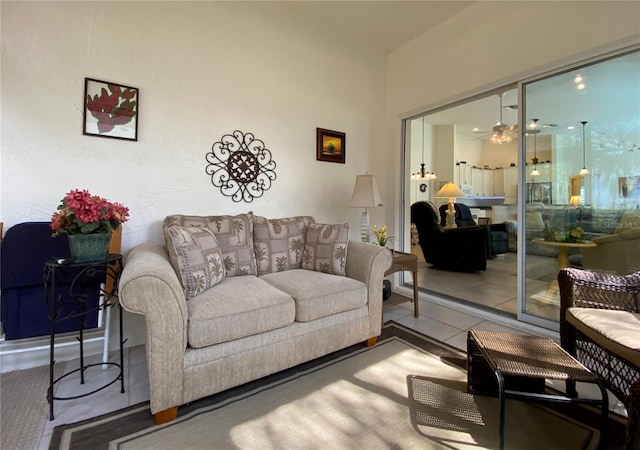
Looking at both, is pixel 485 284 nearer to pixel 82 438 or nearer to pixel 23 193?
pixel 82 438

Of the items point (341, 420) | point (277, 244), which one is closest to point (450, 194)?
point (277, 244)

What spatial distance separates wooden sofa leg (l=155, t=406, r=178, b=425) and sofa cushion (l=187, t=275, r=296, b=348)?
0.30m

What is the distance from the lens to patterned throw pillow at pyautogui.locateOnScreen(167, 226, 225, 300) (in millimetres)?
1639

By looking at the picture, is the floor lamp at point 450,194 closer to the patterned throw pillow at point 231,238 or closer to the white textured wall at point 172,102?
the white textured wall at point 172,102

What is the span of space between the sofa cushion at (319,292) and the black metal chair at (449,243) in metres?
2.90

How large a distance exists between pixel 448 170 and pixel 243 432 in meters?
7.25

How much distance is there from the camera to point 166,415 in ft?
4.47

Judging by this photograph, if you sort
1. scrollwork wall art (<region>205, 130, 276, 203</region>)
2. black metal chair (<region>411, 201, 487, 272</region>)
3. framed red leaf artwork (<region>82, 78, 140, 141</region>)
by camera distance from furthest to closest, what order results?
1. black metal chair (<region>411, 201, 487, 272</region>)
2. scrollwork wall art (<region>205, 130, 276, 203</region>)
3. framed red leaf artwork (<region>82, 78, 140, 141</region>)

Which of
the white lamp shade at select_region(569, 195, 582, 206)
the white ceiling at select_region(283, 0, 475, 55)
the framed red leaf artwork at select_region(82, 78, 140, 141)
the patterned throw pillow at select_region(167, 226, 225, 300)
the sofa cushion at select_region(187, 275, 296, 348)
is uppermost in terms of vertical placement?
the white ceiling at select_region(283, 0, 475, 55)

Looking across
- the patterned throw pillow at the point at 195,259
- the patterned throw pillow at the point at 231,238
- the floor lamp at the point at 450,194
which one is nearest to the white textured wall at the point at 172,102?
the patterned throw pillow at the point at 231,238

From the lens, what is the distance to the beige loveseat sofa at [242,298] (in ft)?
4.37

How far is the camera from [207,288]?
1738 mm

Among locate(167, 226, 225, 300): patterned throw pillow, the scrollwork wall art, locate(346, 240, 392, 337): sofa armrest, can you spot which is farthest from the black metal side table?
locate(346, 240, 392, 337): sofa armrest

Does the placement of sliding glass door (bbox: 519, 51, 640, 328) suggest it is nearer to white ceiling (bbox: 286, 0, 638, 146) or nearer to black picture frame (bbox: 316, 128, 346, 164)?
white ceiling (bbox: 286, 0, 638, 146)
